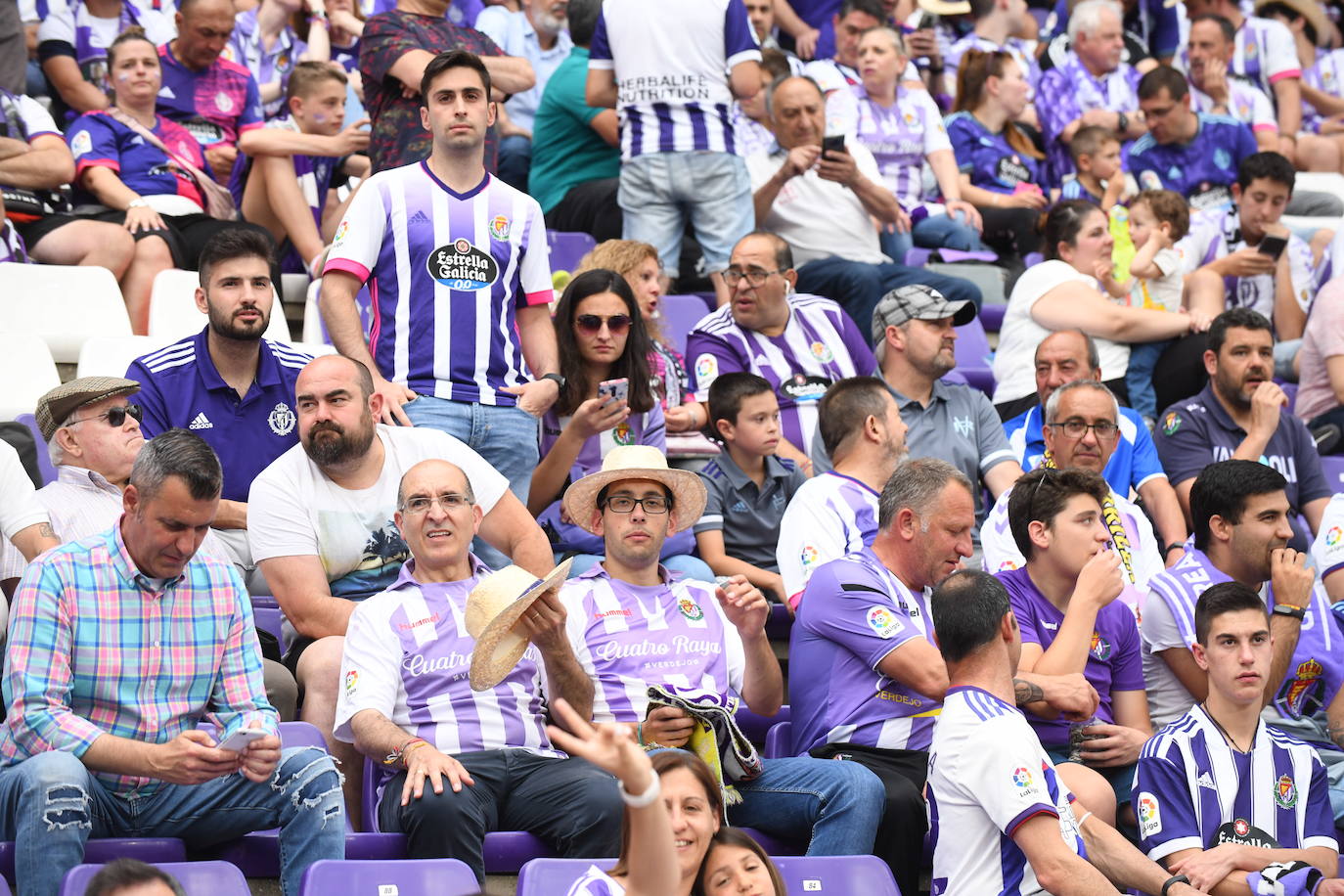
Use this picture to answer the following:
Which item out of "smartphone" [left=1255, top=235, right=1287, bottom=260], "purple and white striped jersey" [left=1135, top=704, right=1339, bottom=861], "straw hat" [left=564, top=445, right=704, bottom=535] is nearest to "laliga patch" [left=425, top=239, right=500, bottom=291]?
"straw hat" [left=564, top=445, right=704, bottom=535]

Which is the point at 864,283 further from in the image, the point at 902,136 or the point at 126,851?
the point at 126,851

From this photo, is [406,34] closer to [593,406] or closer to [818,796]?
[593,406]

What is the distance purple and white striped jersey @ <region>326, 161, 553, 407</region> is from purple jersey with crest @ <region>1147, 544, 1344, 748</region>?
2029 millimetres

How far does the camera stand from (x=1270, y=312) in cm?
823

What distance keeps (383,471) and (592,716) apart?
36.6 inches

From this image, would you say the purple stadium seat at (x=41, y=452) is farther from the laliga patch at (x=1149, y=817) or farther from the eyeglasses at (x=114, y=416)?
the laliga patch at (x=1149, y=817)

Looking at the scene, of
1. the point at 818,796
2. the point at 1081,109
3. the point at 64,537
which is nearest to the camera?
the point at 818,796

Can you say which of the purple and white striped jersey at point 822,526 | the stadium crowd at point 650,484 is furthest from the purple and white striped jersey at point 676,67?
the purple and white striped jersey at point 822,526

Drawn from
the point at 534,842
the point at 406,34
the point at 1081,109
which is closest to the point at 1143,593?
the point at 534,842

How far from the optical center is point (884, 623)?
452 cm

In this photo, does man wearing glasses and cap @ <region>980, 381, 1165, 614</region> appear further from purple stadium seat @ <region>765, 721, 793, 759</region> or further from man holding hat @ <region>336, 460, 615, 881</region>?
man holding hat @ <region>336, 460, 615, 881</region>

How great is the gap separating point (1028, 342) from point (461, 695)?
3375 mm

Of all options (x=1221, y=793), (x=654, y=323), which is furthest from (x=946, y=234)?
(x=1221, y=793)

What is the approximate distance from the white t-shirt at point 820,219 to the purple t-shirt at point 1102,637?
305cm
